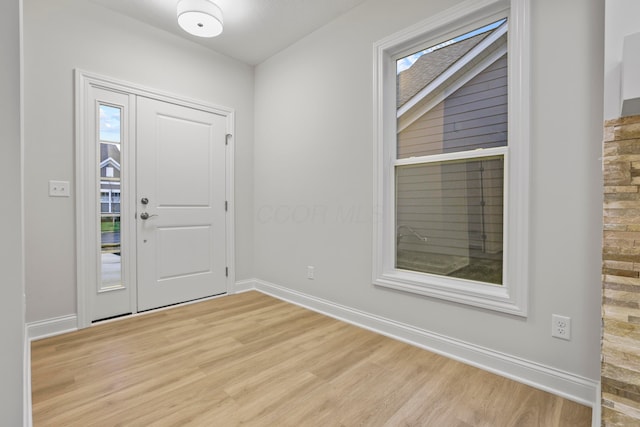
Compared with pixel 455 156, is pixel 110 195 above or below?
below

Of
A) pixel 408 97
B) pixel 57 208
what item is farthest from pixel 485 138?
pixel 57 208

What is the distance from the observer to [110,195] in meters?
2.73

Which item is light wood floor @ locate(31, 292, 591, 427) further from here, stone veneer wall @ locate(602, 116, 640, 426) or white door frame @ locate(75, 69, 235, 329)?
stone veneer wall @ locate(602, 116, 640, 426)

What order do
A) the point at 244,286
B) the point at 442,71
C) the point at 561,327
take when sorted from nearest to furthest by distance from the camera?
1. the point at 561,327
2. the point at 442,71
3. the point at 244,286

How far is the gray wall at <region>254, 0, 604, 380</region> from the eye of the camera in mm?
1615

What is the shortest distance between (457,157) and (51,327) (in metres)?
3.35

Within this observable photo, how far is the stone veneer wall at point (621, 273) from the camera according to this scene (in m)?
1.18

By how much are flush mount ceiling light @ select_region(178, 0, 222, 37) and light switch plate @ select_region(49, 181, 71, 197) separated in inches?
64.9

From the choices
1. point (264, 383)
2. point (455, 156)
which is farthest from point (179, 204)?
point (455, 156)

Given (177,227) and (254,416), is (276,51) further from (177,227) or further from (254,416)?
Result: (254,416)

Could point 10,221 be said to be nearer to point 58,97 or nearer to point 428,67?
point 58,97

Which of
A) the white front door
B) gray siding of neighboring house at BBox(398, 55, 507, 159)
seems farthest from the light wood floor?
gray siding of neighboring house at BBox(398, 55, 507, 159)

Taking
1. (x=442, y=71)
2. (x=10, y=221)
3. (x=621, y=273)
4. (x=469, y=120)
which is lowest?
(x=621, y=273)

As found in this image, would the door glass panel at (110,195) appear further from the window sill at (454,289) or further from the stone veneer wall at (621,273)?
the stone veneer wall at (621,273)
